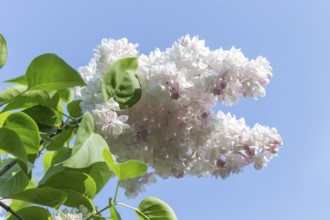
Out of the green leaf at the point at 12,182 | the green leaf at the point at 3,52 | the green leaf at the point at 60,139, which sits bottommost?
the green leaf at the point at 12,182

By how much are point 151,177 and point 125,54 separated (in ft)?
1.17

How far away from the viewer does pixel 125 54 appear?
1473 mm

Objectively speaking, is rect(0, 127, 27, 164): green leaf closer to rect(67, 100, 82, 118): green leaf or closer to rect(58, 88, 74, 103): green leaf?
rect(67, 100, 82, 118): green leaf

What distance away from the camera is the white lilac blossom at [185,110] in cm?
136

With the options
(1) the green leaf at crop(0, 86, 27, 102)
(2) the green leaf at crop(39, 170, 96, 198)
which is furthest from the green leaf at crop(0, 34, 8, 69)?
(2) the green leaf at crop(39, 170, 96, 198)

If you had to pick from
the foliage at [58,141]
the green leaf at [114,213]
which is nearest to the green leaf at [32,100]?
the foliage at [58,141]

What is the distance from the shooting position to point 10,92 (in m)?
1.38

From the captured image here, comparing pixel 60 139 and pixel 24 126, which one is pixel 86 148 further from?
pixel 60 139

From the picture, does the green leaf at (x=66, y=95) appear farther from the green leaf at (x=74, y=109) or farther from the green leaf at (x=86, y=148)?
the green leaf at (x=86, y=148)

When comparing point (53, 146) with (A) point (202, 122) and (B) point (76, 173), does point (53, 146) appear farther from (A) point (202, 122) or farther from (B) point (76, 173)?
(A) point (202, 122)

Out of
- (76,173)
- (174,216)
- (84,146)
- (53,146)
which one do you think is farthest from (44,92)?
(174,216)

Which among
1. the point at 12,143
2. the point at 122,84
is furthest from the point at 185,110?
the point at 12,143

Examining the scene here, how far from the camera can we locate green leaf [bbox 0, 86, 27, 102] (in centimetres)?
137

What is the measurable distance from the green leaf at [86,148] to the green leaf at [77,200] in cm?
22
